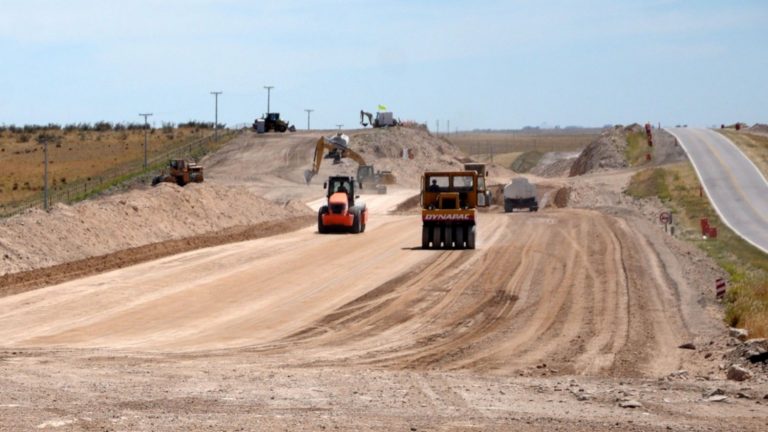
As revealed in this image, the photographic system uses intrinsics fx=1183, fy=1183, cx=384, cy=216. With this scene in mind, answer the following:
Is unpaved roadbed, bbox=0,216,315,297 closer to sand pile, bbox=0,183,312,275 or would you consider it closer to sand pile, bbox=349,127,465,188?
sand pile, bbox=0,183,312,275

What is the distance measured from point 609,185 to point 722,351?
61015 millimetres

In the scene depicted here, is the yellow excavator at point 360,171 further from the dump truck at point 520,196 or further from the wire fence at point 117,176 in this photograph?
the wire fence at point 117,176

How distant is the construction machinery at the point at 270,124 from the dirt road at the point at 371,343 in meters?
66.4

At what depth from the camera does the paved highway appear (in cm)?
5850

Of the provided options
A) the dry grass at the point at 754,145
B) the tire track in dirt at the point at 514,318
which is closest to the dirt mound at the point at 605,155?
the dry grass at the point at 754,145

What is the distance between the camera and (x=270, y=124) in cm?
10694

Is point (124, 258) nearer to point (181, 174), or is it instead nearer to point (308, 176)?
point (181, 174)

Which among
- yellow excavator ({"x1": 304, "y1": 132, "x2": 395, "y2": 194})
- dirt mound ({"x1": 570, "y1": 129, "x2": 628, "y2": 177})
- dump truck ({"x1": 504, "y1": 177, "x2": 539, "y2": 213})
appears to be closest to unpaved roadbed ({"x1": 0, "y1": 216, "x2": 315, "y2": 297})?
yellow excavator ({"x1": 304, "y1": 132, "x2": 395, "y2": 194})

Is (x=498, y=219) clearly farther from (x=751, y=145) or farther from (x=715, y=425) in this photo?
(x=751, y=145)

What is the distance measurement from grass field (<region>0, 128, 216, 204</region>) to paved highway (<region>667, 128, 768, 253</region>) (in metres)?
43.1

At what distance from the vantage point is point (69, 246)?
121 ft

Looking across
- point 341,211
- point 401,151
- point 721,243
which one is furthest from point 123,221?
point 401,151

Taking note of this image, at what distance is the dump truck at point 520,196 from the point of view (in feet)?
217

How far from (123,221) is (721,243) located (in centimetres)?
2397
